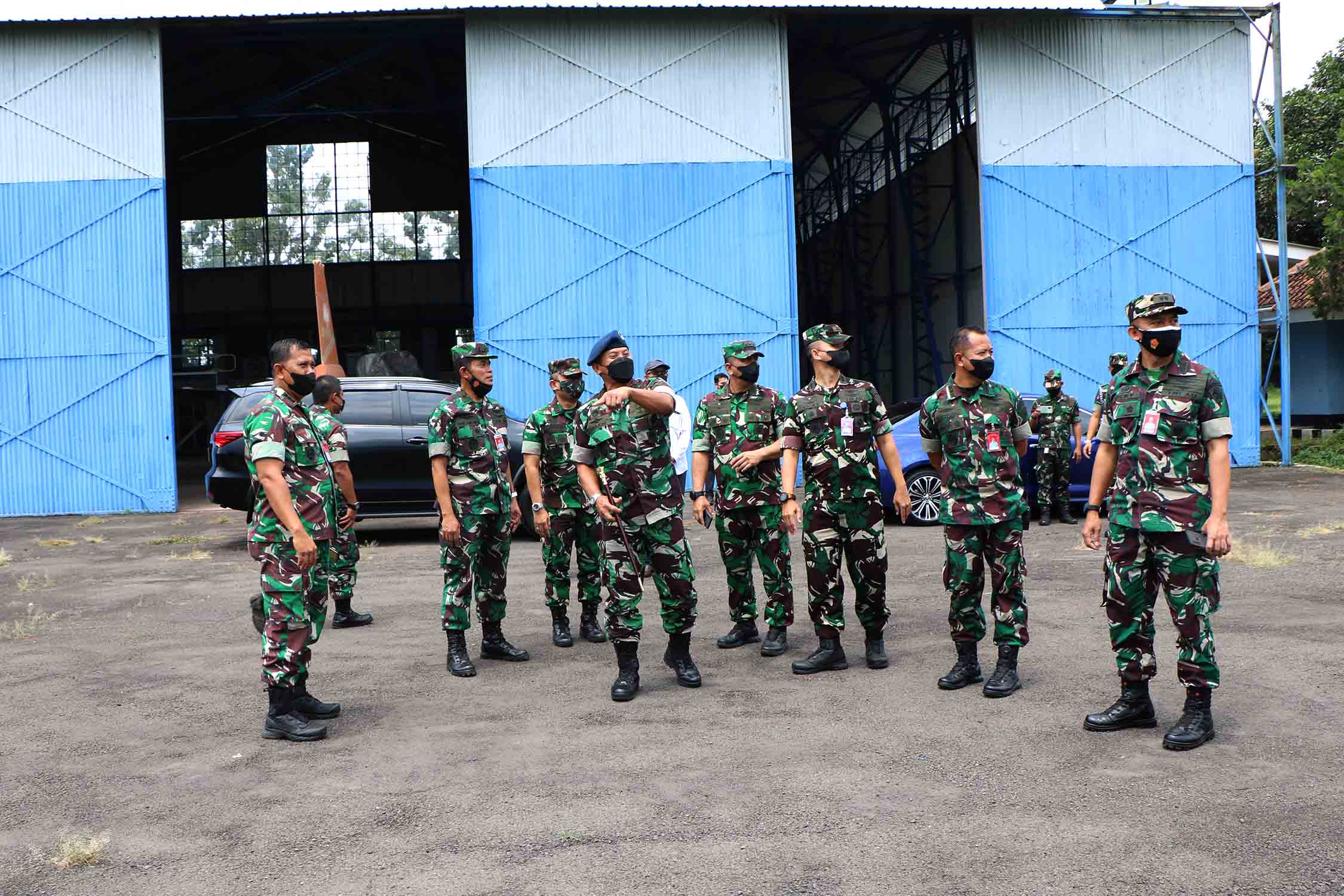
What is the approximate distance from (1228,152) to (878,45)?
6332 mm

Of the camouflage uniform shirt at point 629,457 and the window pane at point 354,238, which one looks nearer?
the camouflage uniform shirt at point 629,457

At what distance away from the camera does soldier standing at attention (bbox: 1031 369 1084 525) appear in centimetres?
1241

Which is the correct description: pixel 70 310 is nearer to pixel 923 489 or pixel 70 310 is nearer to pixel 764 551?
pixel 923 489

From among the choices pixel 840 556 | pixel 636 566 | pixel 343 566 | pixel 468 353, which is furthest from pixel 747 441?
pixel 343 566

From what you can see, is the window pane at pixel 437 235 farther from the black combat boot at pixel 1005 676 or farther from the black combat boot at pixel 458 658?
the black combat boot at pixel 1005 676

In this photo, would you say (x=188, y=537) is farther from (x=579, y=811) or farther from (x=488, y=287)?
(x=579, y=811)

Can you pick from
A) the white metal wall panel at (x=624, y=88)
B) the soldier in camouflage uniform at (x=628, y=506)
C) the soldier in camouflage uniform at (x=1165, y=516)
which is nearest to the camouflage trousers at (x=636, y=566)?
the soldier in camouflage uniform at (x=628, y=506)

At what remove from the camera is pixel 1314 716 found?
5172 mm

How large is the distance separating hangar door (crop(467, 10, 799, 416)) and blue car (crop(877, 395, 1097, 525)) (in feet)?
15.3

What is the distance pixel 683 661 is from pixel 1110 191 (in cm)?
1466

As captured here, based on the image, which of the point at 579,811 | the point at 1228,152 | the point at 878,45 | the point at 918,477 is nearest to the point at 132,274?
the point at 918,477

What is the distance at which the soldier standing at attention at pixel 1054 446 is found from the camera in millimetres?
12414

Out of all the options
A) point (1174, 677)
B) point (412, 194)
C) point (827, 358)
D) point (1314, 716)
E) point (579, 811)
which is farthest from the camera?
point (412, 194)

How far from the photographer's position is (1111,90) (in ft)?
60.0
